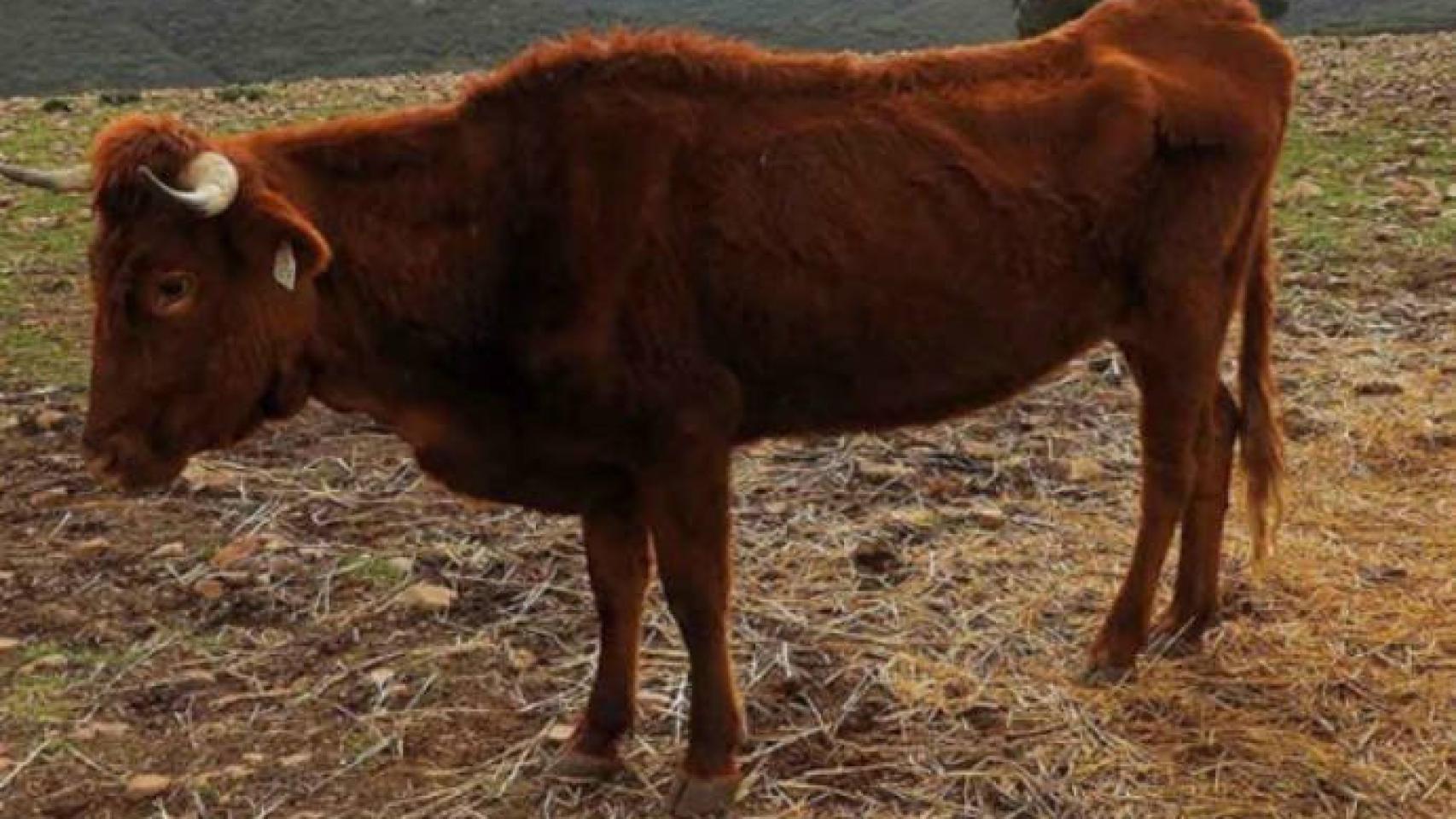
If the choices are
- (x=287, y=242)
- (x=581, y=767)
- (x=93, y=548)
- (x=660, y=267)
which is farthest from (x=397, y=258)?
(x=93, y=548)

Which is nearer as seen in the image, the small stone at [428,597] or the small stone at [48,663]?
the small stone at [48,663]

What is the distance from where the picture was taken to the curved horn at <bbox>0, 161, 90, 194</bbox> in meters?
4.27

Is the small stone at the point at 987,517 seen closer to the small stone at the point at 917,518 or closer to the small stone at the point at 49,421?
the small stone at the point at 917,518

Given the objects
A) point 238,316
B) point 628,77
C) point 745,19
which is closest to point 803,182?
point 628,77

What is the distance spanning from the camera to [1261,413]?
608 centimetres

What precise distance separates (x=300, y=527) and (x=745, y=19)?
343ft

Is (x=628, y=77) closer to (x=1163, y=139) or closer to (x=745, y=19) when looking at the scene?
(x=1163, y=139)

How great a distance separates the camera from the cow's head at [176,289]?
14.1 feet


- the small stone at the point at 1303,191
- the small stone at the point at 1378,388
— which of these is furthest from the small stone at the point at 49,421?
the small stone at the point at 1303,191

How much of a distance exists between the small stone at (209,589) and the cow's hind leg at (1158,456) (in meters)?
3.10

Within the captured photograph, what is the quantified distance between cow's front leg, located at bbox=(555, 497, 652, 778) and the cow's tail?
234 centimetres

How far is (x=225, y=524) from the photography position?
6.68 m

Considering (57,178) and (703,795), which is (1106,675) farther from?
(57,178)

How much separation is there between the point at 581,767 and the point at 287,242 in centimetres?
178
